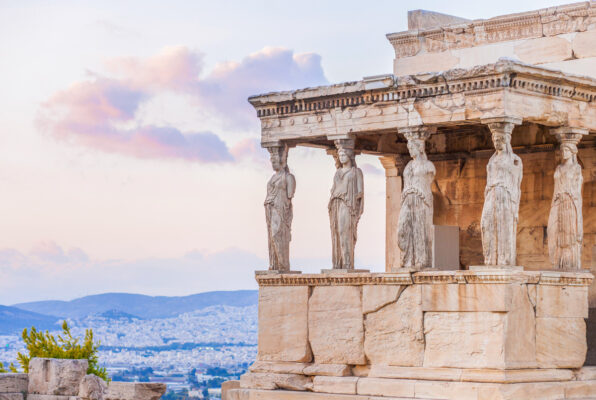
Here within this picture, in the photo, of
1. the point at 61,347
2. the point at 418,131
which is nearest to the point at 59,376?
the point at 61,347

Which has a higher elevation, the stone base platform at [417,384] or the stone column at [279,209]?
the stone column at [279,209]

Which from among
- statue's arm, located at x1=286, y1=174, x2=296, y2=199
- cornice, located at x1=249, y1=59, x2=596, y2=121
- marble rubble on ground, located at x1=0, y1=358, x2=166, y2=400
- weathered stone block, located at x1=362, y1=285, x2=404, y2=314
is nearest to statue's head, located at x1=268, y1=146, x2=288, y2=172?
statue's arm, located at x1=286, y1=174, x2=296, y2=199

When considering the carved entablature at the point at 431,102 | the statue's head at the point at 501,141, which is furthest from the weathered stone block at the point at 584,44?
the statue's head at the point at 501,141

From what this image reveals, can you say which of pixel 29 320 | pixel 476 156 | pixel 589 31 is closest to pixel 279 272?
pixel 476 156

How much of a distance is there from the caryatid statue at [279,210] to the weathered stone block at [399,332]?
1811 millimetres

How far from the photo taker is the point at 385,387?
17.2 meters

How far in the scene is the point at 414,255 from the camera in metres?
17.5

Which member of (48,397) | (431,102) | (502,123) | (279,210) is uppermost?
(431,102)

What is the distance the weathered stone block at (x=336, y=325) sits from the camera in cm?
1786

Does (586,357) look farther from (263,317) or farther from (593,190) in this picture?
(263,317)

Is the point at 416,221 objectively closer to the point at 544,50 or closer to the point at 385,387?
the point at 385,387

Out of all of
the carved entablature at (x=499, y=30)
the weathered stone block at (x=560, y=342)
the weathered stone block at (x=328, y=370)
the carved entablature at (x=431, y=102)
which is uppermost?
the carved entablature at (x=499, y=30)

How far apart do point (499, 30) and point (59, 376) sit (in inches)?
300

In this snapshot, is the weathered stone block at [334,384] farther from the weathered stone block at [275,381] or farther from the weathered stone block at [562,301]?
the weathered stone block at [562,301]
